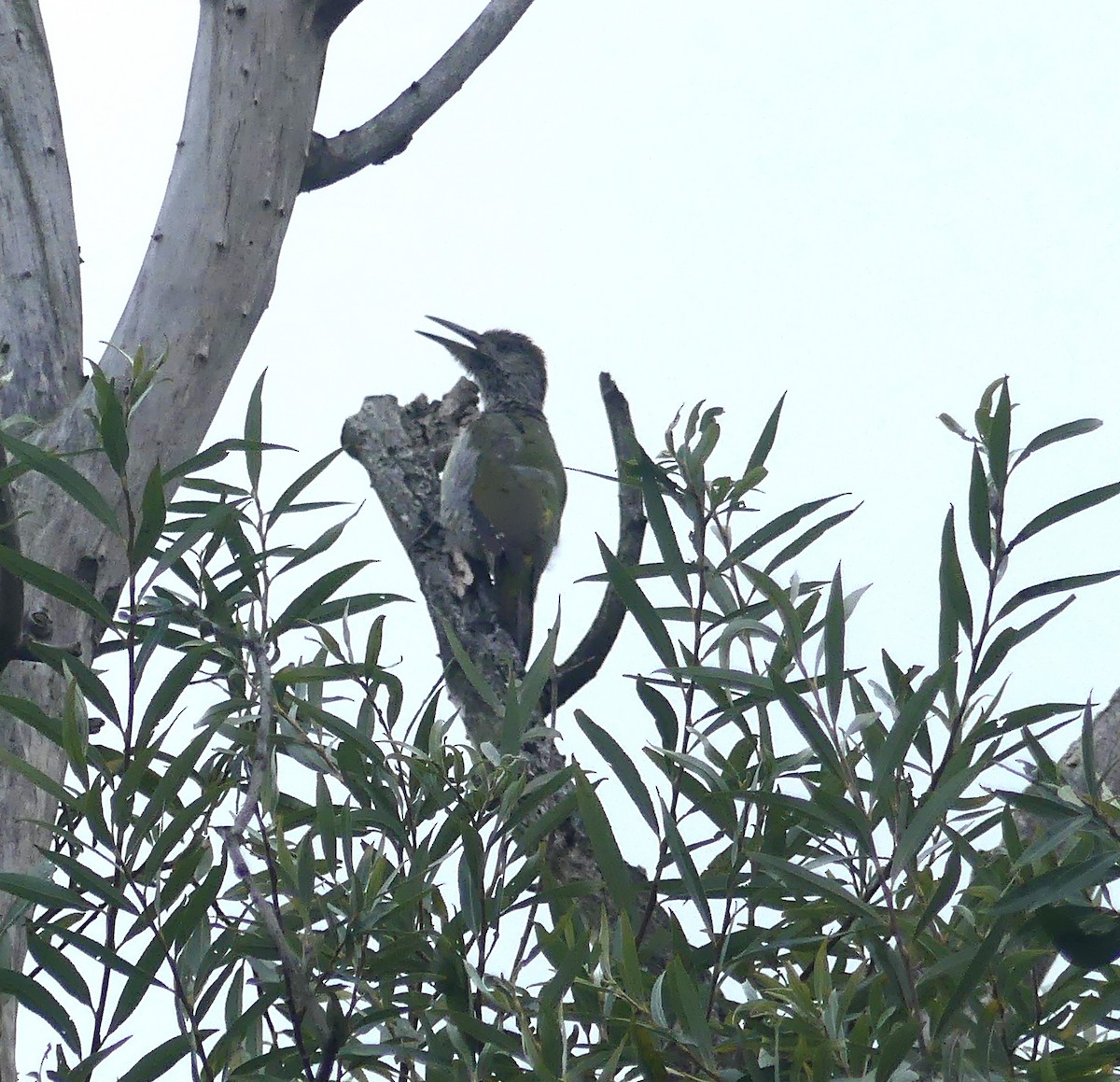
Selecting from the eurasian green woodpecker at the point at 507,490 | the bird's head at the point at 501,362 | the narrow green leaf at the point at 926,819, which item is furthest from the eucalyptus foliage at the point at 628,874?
the bird's head at the point at 501,362

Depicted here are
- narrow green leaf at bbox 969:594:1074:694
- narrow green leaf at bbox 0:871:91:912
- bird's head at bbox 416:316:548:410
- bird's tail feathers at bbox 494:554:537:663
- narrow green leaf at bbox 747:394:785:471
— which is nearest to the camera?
narrow green leaf at bbox 0:871:91:912

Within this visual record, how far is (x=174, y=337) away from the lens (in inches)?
92.1

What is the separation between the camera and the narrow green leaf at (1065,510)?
4.50 ft

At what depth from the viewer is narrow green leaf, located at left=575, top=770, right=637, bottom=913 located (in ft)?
4.03

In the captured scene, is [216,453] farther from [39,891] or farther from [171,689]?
[39,891]

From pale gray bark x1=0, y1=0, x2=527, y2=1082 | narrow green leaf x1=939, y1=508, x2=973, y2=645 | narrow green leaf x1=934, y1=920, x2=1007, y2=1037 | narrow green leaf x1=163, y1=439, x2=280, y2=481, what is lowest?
narrow green leaf x1=934, y1=920, x2=1007, y2=1037

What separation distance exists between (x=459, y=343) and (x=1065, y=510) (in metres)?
4.53

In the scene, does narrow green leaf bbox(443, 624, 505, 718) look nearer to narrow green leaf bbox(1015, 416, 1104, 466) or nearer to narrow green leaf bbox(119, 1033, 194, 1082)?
narrow green leaf bbox(119, 1033, 194, 1082)

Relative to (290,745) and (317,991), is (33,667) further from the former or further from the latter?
(317,991)

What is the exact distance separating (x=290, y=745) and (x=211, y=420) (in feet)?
3.47

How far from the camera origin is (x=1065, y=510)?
55.0 inches

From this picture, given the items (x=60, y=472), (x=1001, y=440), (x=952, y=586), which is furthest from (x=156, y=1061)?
(x=1001, y=440)

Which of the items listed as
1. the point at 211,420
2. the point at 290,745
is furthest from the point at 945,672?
the point at 211,420

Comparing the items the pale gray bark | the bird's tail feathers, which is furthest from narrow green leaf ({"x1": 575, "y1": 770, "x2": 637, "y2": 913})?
the bird's tail feathers
